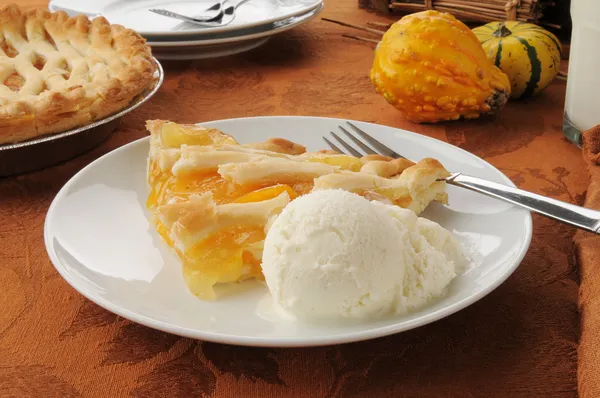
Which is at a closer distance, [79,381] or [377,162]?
[79,381]

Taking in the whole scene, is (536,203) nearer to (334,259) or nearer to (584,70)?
(334,259)

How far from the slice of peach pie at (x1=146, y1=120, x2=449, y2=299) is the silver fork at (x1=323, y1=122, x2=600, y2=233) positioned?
4 centimetres

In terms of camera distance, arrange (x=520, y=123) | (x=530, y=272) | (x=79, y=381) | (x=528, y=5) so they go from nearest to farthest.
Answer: (x=79, y=381), (x=530, y=272), (x=520, y=123), (x=528, y=5)

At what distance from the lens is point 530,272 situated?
0.97 m

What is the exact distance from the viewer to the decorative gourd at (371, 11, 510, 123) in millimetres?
1413

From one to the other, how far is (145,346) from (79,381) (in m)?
0.09

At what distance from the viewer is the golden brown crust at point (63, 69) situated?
3.96 feet

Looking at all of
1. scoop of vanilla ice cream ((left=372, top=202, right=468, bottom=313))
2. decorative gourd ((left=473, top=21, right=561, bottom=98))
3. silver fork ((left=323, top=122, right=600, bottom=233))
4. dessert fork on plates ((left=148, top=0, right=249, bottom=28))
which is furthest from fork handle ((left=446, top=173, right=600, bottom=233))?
dessert fork on plates ((left=148, top=0, right=249, bottom=28))

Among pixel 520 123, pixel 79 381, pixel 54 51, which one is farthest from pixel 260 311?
pixel 54 51

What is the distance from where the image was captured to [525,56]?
5.02 feet

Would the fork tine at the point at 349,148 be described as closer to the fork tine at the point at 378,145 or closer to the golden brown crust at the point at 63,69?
the fork tine at the point at 378,145

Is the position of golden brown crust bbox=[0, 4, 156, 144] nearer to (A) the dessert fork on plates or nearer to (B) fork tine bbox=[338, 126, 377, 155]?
(A) the dessert fork on plates

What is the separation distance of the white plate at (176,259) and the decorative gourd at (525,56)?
43cm

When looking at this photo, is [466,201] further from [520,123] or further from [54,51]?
[54,51]
